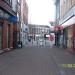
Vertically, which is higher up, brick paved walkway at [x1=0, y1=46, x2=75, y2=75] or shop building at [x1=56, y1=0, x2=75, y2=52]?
shop building at [x1=56, y1=0, x2=75, y2=52]

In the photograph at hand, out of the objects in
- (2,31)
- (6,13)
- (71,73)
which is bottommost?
(71,73)

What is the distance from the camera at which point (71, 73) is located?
1209 centimetres

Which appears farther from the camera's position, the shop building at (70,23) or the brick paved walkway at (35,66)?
the shop building at (70,23)

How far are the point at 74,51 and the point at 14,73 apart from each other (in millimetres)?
15586

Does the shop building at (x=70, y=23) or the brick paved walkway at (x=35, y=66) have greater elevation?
the shop building at (x=70, y=23)

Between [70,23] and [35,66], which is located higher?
[70,23]

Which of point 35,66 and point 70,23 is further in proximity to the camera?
point 70,23

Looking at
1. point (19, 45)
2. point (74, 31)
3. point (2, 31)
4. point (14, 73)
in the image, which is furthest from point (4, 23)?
point (14, 73)

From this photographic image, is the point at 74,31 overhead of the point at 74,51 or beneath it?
overhead

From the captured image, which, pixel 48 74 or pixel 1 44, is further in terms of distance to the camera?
pixel 1 44

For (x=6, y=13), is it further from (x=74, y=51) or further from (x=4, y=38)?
(x=74, y=51)

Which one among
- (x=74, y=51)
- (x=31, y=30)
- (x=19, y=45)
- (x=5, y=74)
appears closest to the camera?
(x=5, y=74)

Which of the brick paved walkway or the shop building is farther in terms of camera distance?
the shop building

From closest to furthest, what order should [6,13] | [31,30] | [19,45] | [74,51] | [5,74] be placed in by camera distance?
[5,74]
[74,51]
[6,13]
[19,45]
[31,30]
